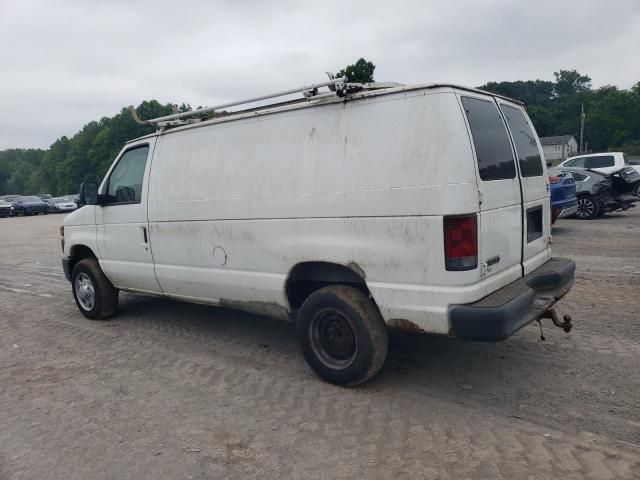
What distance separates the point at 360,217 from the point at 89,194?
3675 mm

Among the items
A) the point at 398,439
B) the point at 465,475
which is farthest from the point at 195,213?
the point at 465,475

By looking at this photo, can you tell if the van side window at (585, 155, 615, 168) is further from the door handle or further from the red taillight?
the door handle

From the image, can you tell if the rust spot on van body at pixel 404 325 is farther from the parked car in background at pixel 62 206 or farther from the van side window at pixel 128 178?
the parked car in background at pixel 62 206

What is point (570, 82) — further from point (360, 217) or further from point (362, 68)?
point (360, 217)

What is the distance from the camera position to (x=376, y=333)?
3727 mm

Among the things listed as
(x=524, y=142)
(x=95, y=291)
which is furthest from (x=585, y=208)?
(x=95, y=291)

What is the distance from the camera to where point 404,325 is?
359 cm

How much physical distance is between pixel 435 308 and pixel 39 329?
494 centimetres

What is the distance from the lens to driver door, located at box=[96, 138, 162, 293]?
5.41m

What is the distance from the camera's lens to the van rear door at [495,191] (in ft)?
11.4

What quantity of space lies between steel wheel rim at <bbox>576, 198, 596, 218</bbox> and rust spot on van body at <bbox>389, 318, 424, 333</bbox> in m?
12.4

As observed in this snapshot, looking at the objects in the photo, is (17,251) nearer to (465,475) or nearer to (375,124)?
(375,124)

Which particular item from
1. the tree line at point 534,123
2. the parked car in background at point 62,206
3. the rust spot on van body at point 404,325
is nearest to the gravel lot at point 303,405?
the rust spot on van body at point 404,325

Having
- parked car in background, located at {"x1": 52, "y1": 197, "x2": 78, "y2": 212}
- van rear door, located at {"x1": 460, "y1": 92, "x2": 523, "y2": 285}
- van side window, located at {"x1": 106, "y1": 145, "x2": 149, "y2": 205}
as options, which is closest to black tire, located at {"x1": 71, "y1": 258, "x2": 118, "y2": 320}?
van side window, located at {"x1": 106, "y1": 145, "x2": 149, "y2": 205}
